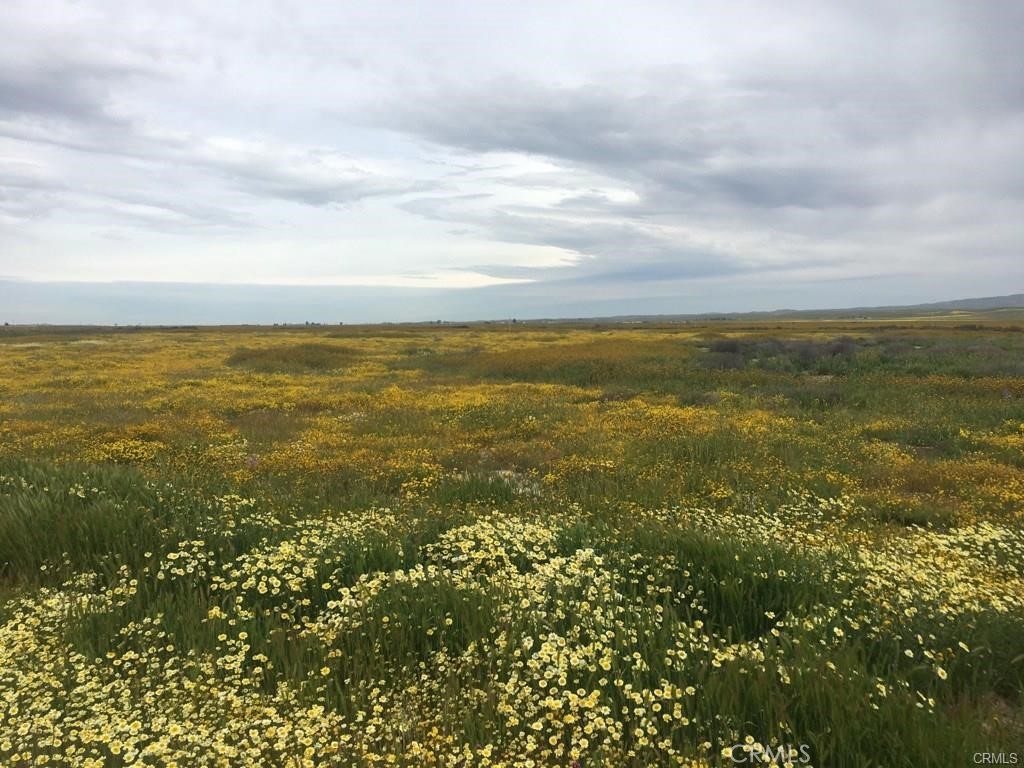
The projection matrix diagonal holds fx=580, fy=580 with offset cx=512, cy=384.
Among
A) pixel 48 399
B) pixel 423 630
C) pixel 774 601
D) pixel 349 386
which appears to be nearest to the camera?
pixel 423 630

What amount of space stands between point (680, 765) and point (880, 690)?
1.63 meters

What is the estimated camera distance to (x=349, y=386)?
95.0ft

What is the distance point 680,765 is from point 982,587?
468 centimetres

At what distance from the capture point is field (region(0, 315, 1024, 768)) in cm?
398

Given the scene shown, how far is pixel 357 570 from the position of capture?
6523 millimetres

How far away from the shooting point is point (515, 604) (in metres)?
5.50

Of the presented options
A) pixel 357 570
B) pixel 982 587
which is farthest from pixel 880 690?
pixel 357 570

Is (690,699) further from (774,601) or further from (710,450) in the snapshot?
(710,450)

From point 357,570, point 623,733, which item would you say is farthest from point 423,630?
point 623,733

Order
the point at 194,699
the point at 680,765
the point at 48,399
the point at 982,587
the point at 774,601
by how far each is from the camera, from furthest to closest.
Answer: the point at 48,399
the point at 982,587
the point at 774,601
the point at 194,699
the point at 680,765

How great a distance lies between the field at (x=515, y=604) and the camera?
3979 mm

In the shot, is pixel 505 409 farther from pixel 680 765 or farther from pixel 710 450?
pixel 680 765

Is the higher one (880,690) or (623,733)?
(880,690)

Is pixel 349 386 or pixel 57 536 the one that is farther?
pixel 349 386
